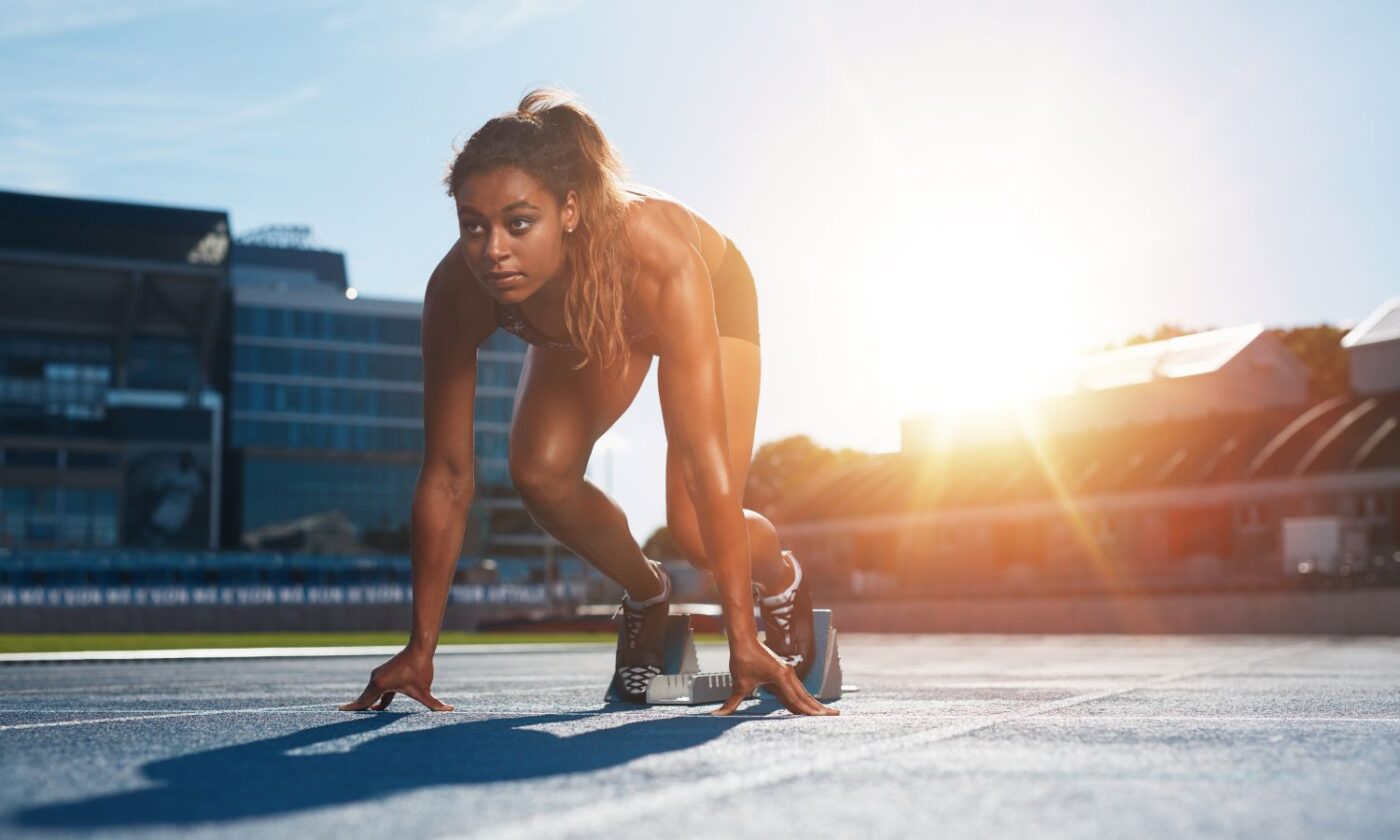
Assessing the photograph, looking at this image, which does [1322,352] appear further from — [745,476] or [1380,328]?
[745,476]

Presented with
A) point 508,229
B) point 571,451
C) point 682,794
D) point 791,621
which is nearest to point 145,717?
point 571,451

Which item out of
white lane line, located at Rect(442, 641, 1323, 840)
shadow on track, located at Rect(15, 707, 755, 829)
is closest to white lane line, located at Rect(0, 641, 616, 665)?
shadow on track, located at Rect(15, 707, 755, 829)

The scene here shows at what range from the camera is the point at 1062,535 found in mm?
41750

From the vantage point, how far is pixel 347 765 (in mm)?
2502

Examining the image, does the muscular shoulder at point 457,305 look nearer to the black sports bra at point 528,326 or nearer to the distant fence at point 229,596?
the black sports bra at point 528,326

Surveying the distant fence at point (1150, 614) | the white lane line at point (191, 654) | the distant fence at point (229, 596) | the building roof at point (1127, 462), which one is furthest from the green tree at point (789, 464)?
the white lane line at point (191, 654)

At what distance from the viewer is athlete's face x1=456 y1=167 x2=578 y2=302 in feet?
11.4

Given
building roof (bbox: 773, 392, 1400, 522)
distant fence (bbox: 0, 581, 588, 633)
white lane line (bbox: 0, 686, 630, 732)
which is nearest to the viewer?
white lane line (bbox: 0, 686, 630, 732)

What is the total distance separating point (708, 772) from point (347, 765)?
2.05 feet

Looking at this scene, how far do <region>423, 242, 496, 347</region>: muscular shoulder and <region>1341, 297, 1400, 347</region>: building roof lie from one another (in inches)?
1491

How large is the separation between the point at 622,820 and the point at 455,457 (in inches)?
93.9

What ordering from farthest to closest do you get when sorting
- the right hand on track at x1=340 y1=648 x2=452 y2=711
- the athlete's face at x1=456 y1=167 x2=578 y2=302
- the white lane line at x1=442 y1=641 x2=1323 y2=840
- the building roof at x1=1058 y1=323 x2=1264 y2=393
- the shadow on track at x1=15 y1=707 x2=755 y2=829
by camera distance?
the building roof at x1=1058 y1=323 x2=1264 y2=393
the right hand on track at x1=340 y1=648 x2=452 y2=711
the athlete's face at x1=456 y1=167 x2=578 y2=302
the shadow on track at x1=15 y1=707 x2=755 y2=829
the white lane line at x1=442 y1=641 x2=1323 y2=840

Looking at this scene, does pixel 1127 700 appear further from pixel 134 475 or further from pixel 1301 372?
pixel 134 475

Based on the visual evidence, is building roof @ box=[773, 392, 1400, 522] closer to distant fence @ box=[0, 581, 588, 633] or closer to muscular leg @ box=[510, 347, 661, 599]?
distant fence @ box=[0, 581, 588, 633]
